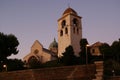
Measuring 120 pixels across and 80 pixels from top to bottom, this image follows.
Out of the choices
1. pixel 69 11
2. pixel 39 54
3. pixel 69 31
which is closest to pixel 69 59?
pixel 69 31

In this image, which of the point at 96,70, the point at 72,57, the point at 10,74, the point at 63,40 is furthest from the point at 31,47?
the point at 96,70

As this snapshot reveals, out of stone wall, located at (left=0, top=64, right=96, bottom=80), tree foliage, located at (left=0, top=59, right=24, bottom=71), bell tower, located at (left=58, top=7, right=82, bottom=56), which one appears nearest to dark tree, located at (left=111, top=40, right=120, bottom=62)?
bell tower, located at (left=58, top=7, right=82, bottom=56)

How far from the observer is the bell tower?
71.9 meters

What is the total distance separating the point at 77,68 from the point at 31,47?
63077 mm

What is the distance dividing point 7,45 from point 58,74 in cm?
3657

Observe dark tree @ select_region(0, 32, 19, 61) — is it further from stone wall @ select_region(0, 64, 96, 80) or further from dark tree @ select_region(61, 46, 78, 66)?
stone wall @ select_region(0, 64, 96, 80)

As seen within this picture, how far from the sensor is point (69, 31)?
72.4m

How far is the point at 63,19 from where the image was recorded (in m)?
76.1

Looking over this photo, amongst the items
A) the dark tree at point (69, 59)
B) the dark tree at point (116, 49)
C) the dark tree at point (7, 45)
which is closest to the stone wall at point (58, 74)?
the dark tree at point (7, 45)

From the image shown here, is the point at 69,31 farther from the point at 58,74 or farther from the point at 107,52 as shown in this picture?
the point at 58,74

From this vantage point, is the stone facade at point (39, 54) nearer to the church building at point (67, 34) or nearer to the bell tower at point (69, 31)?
the church building at point (67, 34)

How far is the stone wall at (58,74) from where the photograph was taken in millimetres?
20562

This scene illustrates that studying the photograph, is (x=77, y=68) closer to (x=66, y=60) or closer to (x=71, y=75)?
(x=71, y=75)

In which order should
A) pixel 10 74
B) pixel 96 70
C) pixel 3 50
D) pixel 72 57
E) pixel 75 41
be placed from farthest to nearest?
pixel 75 41 → pixel 72 57 → pixel 3 50 → pixel 10 74 → pixel 96 70
